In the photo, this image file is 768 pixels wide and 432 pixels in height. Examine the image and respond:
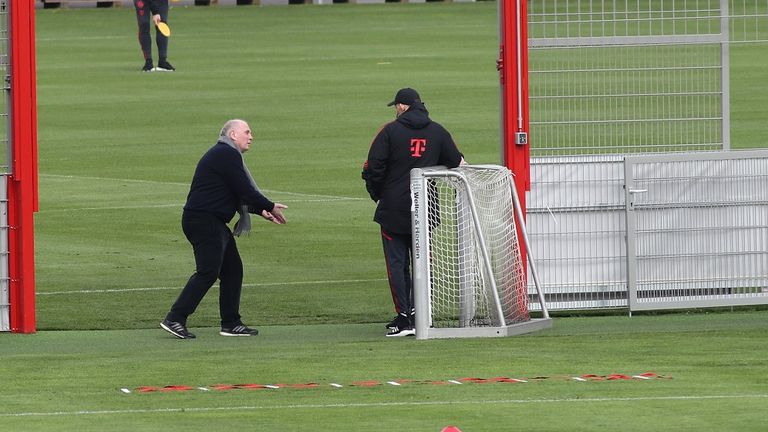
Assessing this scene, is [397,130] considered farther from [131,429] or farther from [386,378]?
[131,429]

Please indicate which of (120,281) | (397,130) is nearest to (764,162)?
(397,130)

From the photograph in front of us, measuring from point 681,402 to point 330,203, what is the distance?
37.7 ft

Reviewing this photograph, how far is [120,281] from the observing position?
685 inches

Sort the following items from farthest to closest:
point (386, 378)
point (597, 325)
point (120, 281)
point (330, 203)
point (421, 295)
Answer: point (330, 203)
point (120, 281)
point (597, 325)
point (421, 295)
point (386, 378)

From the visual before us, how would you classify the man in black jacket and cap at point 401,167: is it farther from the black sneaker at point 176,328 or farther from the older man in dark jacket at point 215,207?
the black sneaker at point 176,328

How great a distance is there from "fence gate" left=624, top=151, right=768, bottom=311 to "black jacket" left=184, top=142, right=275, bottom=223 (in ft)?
10.4

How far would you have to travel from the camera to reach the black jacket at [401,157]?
14273mm

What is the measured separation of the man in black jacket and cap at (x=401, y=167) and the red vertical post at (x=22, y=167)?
2594mm

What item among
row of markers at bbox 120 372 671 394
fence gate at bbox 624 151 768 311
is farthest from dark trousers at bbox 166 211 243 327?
fence gate at bbox 624 151 768 311

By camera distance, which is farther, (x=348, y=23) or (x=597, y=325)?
(x=348, y=23)

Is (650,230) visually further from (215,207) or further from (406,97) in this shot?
(215,207)

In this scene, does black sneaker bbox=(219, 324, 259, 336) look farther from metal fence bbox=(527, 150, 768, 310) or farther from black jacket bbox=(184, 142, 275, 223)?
metal fence bbox=(527, 150, 768, 310)

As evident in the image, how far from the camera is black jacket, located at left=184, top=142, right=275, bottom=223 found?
14242mm

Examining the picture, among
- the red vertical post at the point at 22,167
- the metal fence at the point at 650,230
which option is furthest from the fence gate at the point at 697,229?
the red vertical post at the point at 22,167
